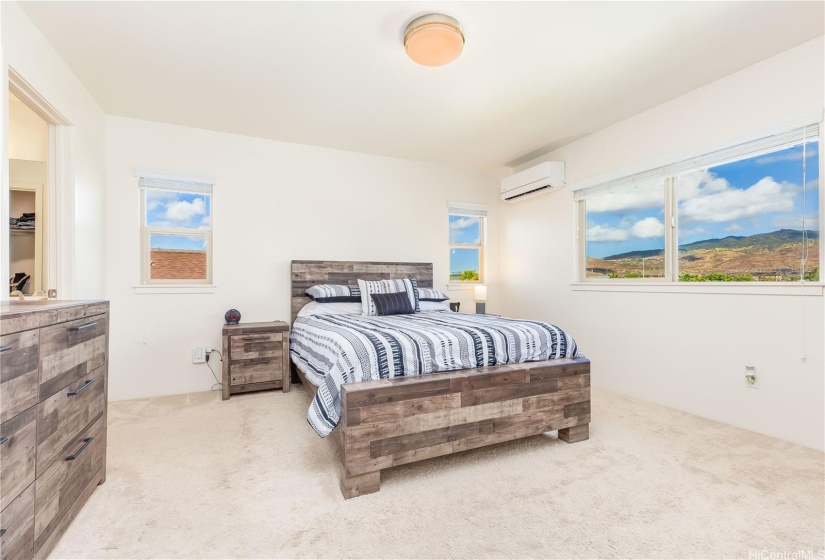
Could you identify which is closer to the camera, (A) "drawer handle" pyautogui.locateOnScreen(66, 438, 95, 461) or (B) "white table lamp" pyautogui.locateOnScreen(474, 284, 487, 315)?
(A) "drawer handle" pyautogui.locateOnScreen(66, 438, 95, 461)

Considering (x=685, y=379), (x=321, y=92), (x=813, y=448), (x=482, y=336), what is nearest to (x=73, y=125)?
(x=321, y=92)

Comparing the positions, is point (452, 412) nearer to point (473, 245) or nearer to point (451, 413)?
point (451, 413)

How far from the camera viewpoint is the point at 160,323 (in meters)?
3.49

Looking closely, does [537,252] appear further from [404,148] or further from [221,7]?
[221,7]

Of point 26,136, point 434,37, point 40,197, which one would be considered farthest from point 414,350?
point 26,136

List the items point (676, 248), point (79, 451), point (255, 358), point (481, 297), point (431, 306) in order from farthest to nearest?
point (481, 297) < point (431, 306) < point (255, 358) < point (676, 248) < point (79, 451)

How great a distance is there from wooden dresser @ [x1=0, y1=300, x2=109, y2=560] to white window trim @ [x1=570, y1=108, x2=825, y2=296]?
3817 millimetres

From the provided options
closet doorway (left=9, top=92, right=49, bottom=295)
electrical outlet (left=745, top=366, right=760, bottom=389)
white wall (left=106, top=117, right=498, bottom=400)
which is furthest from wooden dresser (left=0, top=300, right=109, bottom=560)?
electrical outlet (left=745, top=366, right=760, bottom=389)

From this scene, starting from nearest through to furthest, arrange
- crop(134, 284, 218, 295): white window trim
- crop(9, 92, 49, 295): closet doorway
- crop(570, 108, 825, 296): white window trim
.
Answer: crop(570, 108, 825, 296): white window trim → crop(9, 92, 49, 295): closet doorway → crop(134, 284, 218, 295): white window trim

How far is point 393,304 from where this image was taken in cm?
362

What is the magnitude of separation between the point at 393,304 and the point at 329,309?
0.63m

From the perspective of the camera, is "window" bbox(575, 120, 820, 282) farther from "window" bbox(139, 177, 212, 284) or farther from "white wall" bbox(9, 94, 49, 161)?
"white wall" bbox(9, 94, 49, 161)

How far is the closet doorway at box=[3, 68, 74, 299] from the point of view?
2582mm

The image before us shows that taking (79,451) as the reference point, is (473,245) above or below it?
above
